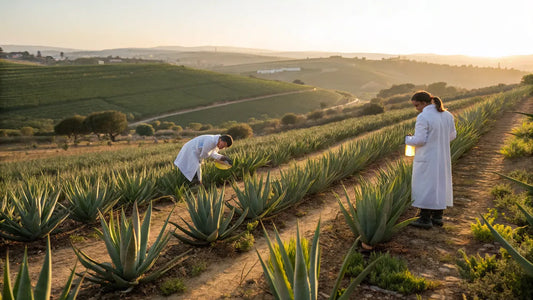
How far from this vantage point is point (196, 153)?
653 centimetres

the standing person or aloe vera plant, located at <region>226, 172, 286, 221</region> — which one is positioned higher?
the standing person

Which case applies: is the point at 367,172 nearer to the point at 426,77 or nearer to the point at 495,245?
the point at 495,245

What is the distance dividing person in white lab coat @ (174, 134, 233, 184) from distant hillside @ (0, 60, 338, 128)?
57.4 m

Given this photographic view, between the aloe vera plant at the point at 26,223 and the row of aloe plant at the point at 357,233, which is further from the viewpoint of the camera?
the aloe vera plant at the point at 26,223

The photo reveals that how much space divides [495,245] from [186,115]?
212 feet

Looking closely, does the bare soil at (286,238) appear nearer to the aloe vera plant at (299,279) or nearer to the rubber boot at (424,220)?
the rubber boot at (424,220)

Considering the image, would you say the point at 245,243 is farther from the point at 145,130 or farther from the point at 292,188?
the point at 145,130

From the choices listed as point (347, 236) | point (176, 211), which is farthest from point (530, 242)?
point (176, 211)

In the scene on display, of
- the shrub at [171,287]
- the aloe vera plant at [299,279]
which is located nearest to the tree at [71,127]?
the shrub at [171,287]

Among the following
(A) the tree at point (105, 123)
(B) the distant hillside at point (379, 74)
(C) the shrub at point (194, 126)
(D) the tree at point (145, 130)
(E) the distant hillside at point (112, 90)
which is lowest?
(C) the shrub at point (194, 126)

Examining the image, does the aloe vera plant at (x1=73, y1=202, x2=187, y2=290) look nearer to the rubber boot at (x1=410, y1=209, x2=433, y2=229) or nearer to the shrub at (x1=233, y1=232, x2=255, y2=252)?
the shrub at (x1=233, y1=232, x2=255, y2=252)

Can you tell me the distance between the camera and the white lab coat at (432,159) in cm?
445

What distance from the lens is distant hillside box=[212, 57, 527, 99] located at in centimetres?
11925

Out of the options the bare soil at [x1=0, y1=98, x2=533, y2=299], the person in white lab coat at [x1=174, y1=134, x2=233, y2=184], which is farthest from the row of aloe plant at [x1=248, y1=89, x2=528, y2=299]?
the person in white lab coat at [x1=174, y1=134, x2=233, y2=184]
